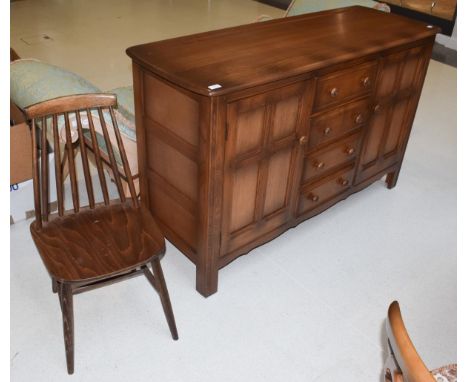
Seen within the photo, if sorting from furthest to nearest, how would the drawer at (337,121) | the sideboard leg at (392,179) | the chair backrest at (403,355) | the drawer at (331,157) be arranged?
the sideboard leg at (392,179) < the drawer at (331,157) < the drawer at (337,121) < the chair backrest at (403,355)

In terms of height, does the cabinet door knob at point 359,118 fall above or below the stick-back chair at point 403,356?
below

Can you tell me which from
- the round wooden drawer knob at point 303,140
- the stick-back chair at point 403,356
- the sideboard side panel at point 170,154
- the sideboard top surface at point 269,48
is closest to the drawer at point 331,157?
the round wooden drawer knob at point 303,140

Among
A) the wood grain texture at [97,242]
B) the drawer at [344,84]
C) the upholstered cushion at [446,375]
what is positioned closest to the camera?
the upholstered cushion at [446,375]

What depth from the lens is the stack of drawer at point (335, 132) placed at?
197cm

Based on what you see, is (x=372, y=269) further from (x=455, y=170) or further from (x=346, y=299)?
(x=455, y=170)

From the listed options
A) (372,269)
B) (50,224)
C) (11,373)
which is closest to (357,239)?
(372,269)

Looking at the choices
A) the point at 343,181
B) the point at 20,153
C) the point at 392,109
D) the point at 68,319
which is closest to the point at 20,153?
the point at 20,153

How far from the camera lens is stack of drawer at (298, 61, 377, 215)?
1972 millimetres

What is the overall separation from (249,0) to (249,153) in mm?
4908

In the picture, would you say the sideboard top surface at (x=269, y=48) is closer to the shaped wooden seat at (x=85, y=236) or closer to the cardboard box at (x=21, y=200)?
the shaped wooden seat at (x=85, y=236)

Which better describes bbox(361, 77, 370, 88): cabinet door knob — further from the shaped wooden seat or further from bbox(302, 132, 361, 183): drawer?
the shaped wooden seat

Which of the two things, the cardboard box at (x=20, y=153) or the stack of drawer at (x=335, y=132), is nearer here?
the stack of drawer at (x=335, y=132)

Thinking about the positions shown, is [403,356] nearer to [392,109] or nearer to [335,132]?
[335,132]

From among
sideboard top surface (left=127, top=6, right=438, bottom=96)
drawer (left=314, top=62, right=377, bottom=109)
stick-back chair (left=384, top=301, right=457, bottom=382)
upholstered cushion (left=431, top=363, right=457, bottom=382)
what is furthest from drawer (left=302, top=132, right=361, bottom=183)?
stick-back chair (left=384, top=301, right=457, bottom=382)
